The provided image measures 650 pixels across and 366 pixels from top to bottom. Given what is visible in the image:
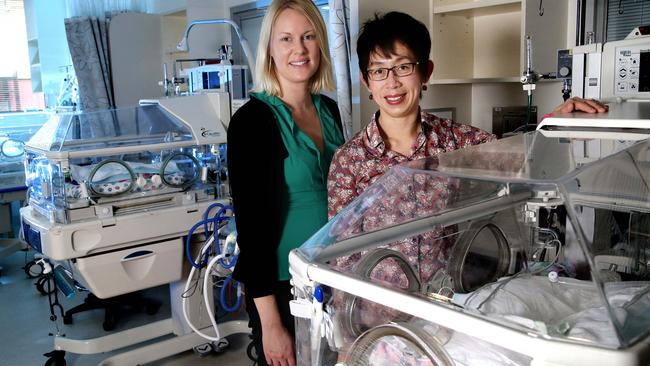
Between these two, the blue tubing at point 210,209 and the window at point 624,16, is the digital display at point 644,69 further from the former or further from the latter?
the blue tubing at point 210,209

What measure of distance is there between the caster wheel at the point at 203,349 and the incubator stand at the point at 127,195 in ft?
0.25

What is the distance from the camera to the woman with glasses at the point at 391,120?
127cm

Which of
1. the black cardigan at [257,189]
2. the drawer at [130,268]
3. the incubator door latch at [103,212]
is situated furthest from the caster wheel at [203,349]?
the black cardigan at [257,189]

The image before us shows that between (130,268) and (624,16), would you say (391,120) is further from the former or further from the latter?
(624,16)

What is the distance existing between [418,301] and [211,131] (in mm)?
2027

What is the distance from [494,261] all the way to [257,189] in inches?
21.0

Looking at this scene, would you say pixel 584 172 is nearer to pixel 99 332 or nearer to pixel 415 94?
pixel 415 94

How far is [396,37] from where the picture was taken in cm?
127

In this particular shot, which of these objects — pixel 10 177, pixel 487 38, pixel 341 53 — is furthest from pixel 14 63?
pixel 487 38

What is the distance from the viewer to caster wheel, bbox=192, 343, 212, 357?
2797 mm

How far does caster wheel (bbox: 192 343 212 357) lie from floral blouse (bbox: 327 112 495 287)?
1.73 metres

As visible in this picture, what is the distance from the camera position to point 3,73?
17.4 ft

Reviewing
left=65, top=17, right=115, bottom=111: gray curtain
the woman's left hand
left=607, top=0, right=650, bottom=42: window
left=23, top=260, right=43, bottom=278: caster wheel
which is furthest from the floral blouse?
left=65, top=17, right=115, bottom=111: gray curtain

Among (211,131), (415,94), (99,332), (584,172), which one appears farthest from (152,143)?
(584,172)
